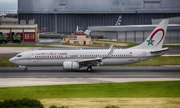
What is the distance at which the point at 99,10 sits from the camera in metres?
142

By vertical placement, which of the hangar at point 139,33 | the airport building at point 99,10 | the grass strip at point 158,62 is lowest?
the grass strip at point 158,62

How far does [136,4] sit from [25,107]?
5311 inches

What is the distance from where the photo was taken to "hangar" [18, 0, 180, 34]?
14062 centimetres

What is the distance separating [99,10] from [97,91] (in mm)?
122049

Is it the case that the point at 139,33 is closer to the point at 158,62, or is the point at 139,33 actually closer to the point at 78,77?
the point at 158,62

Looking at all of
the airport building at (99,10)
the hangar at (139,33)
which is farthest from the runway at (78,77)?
the airport building at (99,10)

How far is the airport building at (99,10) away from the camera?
141m

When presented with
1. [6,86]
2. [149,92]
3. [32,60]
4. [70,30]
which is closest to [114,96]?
[149,92]

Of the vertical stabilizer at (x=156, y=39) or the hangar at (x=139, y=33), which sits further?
the hangar at (x=139, y=33)

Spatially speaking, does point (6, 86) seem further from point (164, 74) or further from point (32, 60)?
point (164, 74)

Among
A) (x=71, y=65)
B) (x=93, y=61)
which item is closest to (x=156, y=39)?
(x=93, y=61)

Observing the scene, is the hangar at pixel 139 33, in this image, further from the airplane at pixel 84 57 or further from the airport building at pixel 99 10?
the airplane at pixel 84 57

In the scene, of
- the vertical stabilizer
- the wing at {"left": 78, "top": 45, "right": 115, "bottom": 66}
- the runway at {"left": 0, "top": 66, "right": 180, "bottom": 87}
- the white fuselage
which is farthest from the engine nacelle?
the vertical stabilizer

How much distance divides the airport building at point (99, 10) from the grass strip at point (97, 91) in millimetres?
118350
